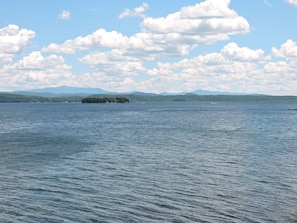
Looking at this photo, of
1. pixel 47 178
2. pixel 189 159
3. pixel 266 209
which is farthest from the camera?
pixel 189 159

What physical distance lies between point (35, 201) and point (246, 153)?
3673cm

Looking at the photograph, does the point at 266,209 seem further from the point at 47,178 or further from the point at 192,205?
the point at 47,178

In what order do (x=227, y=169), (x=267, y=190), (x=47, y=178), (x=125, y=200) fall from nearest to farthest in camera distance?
(x=125, y=200), (x=267, y=190), (x=47, y=178), (x=227, y=169)

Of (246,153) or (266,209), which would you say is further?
(246,153)

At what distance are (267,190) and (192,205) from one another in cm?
855

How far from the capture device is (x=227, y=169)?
48375 mm

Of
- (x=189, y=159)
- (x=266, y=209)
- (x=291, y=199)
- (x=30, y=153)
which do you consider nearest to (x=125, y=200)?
(x=266, y=209)

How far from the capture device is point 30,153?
61.6 metres

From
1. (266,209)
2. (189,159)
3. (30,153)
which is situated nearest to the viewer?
(266,209)

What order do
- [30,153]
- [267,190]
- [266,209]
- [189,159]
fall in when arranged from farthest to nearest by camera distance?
1. [30,153]
2. [189,159]
3. [267,190]
4. [266,209]

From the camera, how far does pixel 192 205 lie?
33.2 meters

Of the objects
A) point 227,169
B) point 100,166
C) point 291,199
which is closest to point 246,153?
point 227,169

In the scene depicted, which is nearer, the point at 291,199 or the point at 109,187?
the point at 291,199

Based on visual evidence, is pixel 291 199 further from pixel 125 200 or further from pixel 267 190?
pixel 125 200
